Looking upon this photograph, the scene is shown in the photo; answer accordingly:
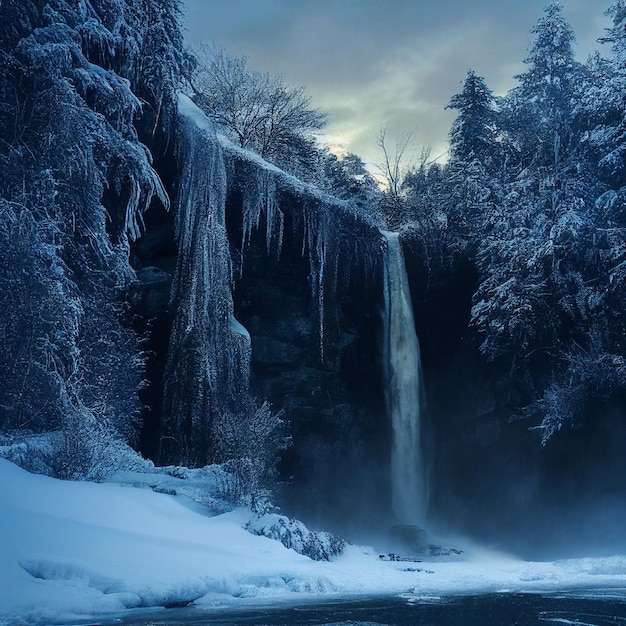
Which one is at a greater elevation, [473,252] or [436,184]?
[436,184]

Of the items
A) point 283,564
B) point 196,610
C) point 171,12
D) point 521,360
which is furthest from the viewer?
point 521,360

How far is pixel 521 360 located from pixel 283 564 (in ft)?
43.0

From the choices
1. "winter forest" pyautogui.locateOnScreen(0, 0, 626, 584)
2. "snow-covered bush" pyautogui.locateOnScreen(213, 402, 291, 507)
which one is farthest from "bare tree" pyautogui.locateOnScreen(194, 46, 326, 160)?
"snow-covered bush" pyautogui.locateOnScreen(213, 402, 291, 507)

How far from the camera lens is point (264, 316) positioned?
64.7 ft

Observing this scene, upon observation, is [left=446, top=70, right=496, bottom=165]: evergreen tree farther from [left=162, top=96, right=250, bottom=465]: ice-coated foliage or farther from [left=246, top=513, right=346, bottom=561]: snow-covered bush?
[left=246, top=513, right=346, bottom=561]: snow-covered bush

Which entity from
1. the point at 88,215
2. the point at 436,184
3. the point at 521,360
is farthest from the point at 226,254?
the point at 436,184

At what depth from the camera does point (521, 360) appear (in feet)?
60.8

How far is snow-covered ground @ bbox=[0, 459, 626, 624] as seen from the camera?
4.93 m

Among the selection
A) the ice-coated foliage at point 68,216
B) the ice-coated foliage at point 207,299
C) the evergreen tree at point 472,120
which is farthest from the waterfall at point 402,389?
the ice-coated foliage at point 68,216

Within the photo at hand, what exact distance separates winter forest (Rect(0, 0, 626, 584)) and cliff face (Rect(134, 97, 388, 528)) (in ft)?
0.22

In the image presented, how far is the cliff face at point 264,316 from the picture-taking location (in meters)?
15.3

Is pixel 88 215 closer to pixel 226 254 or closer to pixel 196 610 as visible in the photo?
pixel 226 254

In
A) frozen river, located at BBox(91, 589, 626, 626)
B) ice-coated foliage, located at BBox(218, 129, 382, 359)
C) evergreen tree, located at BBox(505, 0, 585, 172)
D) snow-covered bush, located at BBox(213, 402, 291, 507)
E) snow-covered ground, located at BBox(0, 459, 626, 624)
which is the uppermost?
evergreen tree, located at BBox(505, 0, 585, 172)

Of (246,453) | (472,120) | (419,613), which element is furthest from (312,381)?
(419,613)
